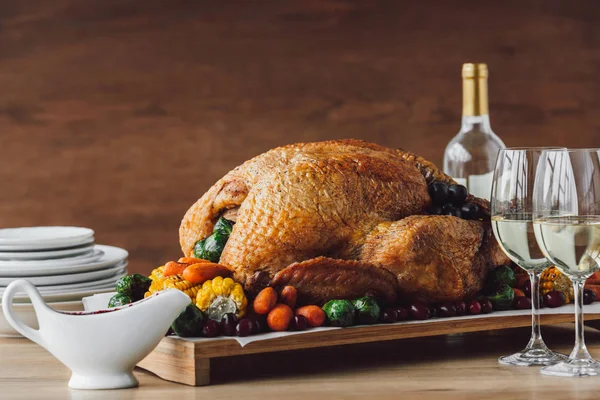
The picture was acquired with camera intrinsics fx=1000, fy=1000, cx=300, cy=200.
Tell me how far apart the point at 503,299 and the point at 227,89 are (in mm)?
2482

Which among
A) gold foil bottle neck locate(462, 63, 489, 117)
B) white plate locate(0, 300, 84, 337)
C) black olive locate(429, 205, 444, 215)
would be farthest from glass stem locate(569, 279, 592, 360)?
white plate locate(0, 300, 84, 337)

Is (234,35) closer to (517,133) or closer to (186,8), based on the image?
(186,8)

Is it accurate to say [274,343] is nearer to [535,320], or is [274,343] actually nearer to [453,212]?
[535,320]

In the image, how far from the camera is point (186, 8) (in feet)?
13.8

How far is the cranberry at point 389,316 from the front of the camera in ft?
6.17

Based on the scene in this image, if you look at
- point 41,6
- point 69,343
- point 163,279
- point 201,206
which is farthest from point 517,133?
point 69,343

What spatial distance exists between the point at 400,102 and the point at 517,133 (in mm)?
542

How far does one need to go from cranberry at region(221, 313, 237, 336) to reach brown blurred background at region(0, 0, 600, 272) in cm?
260

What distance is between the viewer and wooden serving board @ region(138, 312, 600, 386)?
5.51 feet

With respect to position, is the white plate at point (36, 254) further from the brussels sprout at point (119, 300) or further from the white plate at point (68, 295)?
the brussels sprout at point (119, 300)

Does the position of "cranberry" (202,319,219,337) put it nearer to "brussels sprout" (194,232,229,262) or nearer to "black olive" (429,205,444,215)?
"brussels sprout" (194,232,229,262)

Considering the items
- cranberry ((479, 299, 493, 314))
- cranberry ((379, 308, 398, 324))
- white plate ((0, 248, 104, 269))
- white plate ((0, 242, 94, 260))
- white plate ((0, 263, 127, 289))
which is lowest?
cranberry ((379, 308, 398, 324))

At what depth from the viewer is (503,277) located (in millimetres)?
2100

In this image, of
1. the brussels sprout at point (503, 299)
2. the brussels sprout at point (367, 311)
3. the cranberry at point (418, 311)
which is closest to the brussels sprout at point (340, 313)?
the brussels sprout at point (367, 311)
